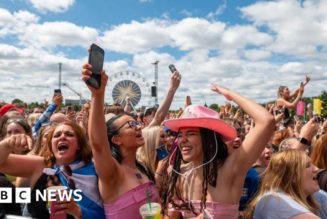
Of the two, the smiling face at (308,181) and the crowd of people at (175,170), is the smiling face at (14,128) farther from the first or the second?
the smiling face at (308,181)

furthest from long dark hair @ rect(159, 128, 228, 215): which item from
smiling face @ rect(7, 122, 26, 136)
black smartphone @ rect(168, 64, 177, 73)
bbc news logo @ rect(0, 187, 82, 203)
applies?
smiling face @ rect(7, 122, 26, 136)

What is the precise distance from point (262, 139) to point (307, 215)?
622 millimetres

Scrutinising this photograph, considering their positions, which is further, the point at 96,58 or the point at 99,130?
the point at 99,130

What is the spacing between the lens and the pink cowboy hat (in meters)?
2.59

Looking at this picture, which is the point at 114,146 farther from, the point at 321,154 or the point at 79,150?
the point at 321,154

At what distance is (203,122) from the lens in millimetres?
2592

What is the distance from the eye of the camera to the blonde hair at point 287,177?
9.28ft

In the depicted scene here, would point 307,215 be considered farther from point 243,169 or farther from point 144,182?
point 144,182

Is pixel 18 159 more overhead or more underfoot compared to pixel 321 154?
more overhead

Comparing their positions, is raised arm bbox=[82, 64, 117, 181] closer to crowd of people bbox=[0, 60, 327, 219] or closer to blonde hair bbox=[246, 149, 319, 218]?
crowd of people bbox=[0, 60, 327, 219]

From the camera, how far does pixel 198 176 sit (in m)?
2.62

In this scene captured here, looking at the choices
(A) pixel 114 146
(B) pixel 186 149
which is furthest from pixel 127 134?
(B) pixel 186 149

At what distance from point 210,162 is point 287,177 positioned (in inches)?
28.3

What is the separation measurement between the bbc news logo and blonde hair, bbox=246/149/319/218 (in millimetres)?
1390
